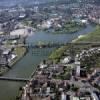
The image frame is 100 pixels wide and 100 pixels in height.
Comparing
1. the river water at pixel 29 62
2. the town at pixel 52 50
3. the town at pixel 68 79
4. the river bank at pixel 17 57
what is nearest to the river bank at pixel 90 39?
the town at pixel 52 50

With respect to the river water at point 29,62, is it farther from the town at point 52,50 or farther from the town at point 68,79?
the town at point 68,79

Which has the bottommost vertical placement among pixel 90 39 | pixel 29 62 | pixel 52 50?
pixel 29 62

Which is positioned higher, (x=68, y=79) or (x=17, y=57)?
(x=68, y=79)

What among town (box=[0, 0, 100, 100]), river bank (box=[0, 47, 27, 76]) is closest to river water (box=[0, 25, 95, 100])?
town (box=[0, 0, 100, 100])

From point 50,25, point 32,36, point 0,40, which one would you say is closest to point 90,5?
point 50,25

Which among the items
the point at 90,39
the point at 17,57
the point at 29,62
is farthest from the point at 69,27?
the point at 29,62

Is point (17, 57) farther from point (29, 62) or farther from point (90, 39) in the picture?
point (90, 39)

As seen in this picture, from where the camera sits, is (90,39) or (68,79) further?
(90,39)

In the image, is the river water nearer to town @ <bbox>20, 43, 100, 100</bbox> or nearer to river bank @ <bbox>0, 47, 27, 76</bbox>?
river bank @ <bbox>0, 47, 27, 76</bbox>
